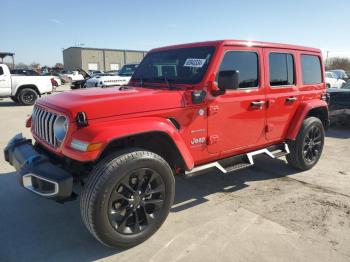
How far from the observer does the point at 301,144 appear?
4973mm

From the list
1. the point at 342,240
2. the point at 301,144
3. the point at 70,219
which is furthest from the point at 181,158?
the point at 301,144

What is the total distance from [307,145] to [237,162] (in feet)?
5.36

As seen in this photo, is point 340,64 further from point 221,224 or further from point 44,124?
point 44,124

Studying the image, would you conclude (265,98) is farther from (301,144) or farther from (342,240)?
(342,240)

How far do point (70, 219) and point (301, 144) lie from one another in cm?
343

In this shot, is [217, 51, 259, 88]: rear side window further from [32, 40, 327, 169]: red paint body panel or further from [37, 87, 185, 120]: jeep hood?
[37, 87, 185, 120]: jeep hood

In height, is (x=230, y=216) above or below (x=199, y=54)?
below

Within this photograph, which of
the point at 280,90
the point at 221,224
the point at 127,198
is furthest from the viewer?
the point at 280,90

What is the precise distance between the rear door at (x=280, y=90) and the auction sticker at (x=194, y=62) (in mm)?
1036

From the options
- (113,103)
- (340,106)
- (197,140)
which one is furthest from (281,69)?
(340,106)

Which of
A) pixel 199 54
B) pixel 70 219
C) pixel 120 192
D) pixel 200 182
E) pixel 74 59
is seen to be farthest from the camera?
pixel 74 59

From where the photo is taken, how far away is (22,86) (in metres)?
14.0

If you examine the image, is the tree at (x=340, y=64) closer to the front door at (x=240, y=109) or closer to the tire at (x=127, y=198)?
the front door at (x=240, y=109)

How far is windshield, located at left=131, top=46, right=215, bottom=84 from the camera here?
3748 millimetres
